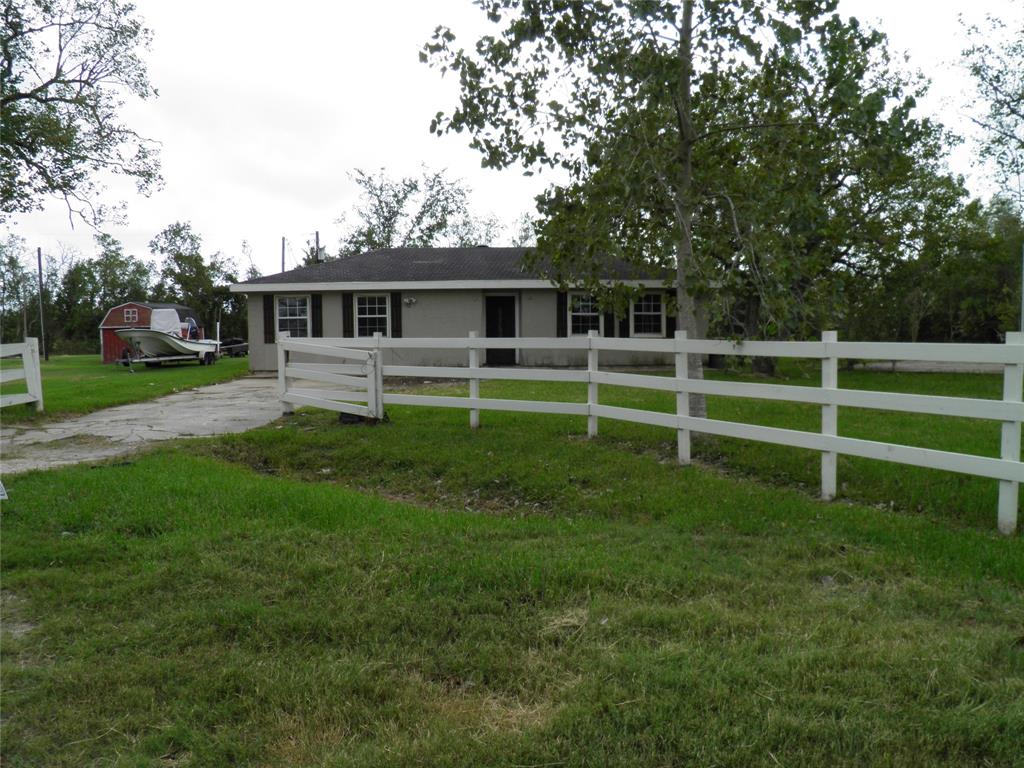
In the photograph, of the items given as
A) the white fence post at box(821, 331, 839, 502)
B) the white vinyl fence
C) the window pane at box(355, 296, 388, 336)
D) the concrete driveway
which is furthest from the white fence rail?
the white fence post at box(821, 331, 839, 502)

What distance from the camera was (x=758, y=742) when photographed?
2719mm

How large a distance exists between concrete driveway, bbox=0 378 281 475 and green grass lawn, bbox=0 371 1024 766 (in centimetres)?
206

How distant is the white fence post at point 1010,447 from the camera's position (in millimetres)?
5168

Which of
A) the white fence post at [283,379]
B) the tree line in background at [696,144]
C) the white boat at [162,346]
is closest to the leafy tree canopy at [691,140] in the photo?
the tree line in background at [696,144]

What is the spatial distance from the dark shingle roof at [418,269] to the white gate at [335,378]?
9.80 meters

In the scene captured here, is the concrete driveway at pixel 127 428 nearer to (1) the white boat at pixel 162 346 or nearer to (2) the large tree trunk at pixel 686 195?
(2) the large tree trunk at pixel 686 195

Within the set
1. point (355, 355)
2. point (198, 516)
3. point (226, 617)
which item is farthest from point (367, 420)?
point (226, 617)

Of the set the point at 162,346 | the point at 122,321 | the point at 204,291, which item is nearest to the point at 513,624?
the point at 162,346

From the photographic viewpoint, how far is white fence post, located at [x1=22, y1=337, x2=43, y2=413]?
40.8ft

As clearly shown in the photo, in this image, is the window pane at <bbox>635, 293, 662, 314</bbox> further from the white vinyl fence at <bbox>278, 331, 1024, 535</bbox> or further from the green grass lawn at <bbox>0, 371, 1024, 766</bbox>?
the green grass lawn at <bbox>0, 371, 1024, 766</bbox>

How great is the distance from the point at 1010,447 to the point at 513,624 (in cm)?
358

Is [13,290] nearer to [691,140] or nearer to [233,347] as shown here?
[233,347]

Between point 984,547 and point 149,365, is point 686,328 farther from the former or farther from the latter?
point 149,365

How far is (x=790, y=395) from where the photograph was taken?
6.58 metres
